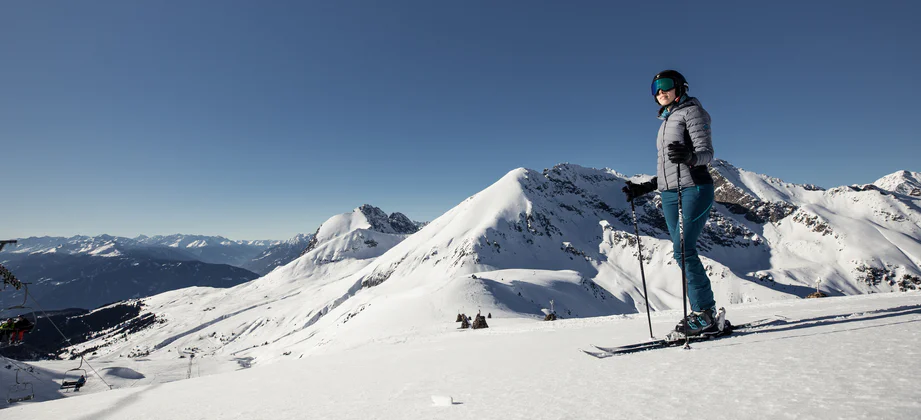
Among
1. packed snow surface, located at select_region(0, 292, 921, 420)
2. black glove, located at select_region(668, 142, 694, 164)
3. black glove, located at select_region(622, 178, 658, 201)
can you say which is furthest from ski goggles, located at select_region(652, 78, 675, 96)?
packed snow surface, located at select_region(0, 292, 921, 420)

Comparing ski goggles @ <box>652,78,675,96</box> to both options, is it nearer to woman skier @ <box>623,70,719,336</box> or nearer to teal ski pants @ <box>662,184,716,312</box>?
woman skier @ <box>623,70,719,336</box>

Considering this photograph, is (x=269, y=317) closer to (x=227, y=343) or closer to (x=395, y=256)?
(x=227, y=343)

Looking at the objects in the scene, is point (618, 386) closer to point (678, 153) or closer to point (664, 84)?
point (678, 153)

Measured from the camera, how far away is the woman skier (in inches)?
181

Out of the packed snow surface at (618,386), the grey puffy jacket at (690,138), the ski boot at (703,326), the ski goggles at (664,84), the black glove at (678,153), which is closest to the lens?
the packed snow surface at (618,386)

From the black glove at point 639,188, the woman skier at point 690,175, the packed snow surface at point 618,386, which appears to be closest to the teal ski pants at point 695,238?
the woman skier at point 690,175

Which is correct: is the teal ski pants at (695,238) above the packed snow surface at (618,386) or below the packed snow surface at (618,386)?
above

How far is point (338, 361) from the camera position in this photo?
6.61m

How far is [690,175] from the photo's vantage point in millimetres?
4723

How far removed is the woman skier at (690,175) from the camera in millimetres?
4598

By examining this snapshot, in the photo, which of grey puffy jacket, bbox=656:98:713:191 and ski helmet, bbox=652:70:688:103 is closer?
grey puffy jacket, bbox=656:98:713:191

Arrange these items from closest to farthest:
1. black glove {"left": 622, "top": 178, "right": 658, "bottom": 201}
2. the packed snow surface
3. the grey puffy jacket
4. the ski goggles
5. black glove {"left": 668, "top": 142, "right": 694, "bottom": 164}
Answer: the packed snow surface, black glove {"left": 668, "top": 142, "right": 694, "bottom": 164}, the grey puffy jacket, the ski goggles, black glove {"left": 622, "top": 178, "right": 658, "bottom": 201}

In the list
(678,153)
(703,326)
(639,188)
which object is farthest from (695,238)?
(639,188)

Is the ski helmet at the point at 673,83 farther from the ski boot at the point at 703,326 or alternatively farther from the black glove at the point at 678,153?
the ski boot at the point at 703,326
